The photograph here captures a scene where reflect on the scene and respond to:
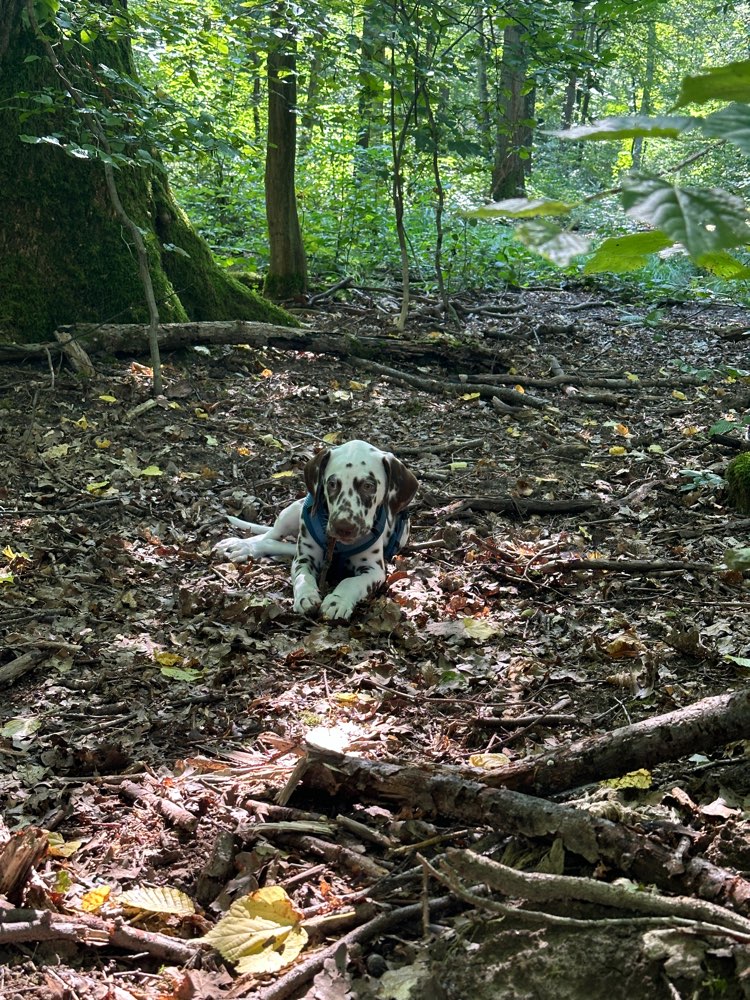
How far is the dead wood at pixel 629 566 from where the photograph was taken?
507 cm

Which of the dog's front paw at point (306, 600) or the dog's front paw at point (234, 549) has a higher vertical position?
the dog's front paw at point (234, 549)

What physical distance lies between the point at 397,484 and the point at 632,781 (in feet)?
9.52

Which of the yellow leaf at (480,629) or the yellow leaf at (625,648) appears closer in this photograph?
the yellow leaf at (625,648)

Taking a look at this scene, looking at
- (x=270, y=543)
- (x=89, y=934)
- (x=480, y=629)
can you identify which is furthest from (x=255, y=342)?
(x=89, y=934)

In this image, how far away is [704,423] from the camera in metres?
8.41

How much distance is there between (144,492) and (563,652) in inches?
136

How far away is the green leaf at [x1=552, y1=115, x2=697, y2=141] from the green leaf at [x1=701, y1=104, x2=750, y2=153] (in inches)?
0.8

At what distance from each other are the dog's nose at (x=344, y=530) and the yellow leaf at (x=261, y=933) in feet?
9.00

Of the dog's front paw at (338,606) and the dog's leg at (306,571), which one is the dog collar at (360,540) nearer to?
the dog's leg at (306,571)

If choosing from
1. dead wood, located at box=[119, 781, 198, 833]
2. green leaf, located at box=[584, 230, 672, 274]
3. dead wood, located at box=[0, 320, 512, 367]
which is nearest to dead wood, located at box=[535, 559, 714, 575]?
dead wood, located at box=[119, 781, 198, 833]

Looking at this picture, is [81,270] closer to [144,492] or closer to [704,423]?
[144,492]

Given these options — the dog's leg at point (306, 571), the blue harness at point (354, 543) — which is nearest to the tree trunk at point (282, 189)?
the blue harness at point (354, 543)

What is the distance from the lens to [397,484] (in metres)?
5.39

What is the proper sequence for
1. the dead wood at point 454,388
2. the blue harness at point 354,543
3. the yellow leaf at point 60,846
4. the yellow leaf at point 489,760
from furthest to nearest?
1. the dead wood at point 454,388
2. the blue harness at point 354,543
3. the yellow leaf at point 489,760
4. the yellow leaf at point 60,846
